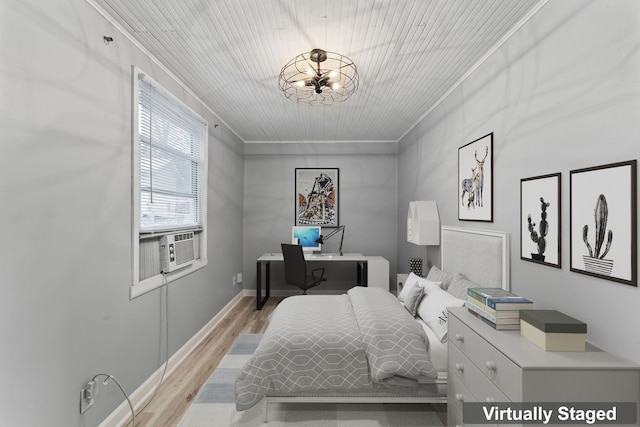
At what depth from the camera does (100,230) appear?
6.05 feet

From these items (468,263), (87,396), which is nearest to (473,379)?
(468,263)

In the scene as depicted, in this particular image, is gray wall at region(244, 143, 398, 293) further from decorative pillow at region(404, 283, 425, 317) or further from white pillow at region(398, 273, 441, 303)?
decorative pillow at region(404, 283, 425, 317)

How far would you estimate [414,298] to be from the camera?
2639 mm

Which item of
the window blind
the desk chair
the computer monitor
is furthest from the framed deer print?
the window blind

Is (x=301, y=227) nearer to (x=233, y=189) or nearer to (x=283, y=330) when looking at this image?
(x=233, y=189)

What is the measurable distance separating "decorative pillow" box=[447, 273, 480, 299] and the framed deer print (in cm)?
50

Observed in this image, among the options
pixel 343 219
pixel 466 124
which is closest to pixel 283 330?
pixel 466 124

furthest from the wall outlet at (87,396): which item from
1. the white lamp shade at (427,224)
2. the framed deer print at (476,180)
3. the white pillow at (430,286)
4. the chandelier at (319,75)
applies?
the white lamp shade at (427,224)

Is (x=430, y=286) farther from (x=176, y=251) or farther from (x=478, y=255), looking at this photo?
(x=176, y=251)

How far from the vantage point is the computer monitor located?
4867mm

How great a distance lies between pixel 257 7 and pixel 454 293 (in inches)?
95.0

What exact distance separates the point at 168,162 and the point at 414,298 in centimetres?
244

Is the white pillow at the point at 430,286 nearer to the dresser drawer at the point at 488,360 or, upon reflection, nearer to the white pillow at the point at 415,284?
the white pillow at the point at 415,284

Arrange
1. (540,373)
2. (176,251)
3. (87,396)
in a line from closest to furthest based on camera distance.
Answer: (540,373) → (87,396) → (176,251)
